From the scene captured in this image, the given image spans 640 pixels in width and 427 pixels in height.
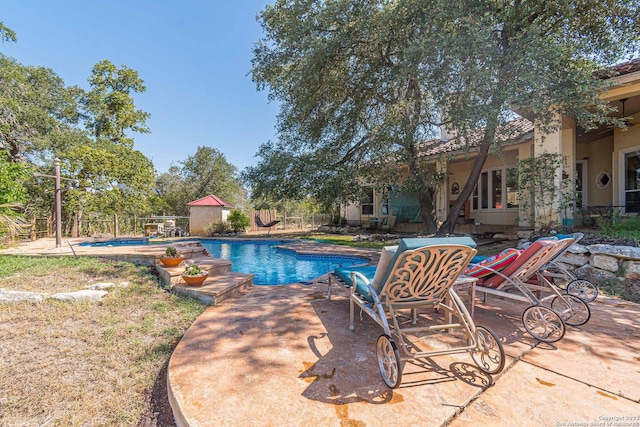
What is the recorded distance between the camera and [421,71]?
7.68m

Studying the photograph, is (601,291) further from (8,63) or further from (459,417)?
(8,63)

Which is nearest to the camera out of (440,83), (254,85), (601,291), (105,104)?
(601,291)

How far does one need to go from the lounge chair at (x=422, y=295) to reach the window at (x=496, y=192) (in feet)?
35.0

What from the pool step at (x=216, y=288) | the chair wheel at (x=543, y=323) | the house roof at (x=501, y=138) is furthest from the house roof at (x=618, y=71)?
the pool step at (x=216, y=288)

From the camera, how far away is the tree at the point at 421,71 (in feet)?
21.6

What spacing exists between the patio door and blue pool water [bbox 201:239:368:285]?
24.3 feet

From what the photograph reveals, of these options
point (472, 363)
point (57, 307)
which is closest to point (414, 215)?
point (472, 363)

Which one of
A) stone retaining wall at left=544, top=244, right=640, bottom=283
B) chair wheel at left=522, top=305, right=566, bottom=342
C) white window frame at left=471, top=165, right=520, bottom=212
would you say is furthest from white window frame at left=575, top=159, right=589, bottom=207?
chair wheel at left=522, top=305, right=566, bottom=342

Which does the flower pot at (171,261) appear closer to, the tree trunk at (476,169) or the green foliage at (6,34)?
the tree trunk at (476,169)

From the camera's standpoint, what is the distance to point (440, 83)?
771cm

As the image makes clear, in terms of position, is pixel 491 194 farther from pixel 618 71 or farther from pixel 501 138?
pixel 618 71

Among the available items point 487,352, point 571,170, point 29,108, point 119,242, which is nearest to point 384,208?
point 571,170

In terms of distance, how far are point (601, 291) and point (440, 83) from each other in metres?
5.81

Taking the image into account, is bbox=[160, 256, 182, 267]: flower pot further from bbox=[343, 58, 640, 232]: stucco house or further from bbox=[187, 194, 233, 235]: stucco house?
bbox=[187, 194, 233, 235]: stucco house
